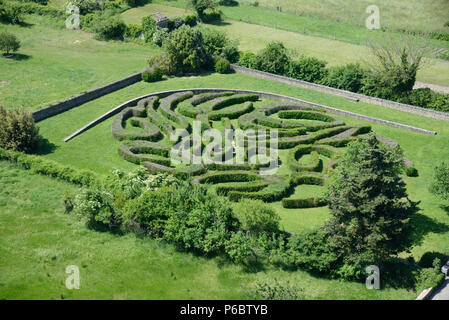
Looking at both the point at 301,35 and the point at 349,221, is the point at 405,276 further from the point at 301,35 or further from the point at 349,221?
the point at 301,35

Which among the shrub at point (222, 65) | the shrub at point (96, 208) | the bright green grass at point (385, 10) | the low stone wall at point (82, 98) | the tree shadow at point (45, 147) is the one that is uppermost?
the bright green grass at point (385, 10)

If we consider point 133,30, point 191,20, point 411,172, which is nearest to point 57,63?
point 133,30

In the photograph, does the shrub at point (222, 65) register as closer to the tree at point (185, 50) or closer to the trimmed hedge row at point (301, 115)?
the tree at point (185, 50)

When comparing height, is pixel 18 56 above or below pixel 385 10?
below

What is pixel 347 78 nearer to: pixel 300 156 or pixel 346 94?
pixel 346 94

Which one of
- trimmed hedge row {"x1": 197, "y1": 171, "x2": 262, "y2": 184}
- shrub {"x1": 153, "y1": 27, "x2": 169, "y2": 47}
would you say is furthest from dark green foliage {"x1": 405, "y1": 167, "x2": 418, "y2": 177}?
shrub {"x1": 153, "y1": 27, "x2": 169, "y2": 47}

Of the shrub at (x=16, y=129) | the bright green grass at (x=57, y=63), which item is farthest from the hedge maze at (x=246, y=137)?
the bright green grass at (x=57, y=63)
